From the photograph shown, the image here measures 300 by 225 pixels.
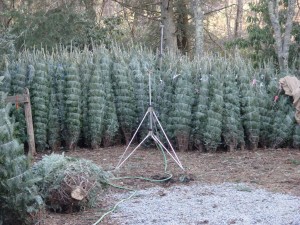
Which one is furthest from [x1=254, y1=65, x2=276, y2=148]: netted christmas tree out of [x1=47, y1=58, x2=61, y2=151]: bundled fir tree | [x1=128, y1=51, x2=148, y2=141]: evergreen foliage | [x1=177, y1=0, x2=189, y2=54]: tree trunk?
[x1=177, y1=0, x2=189, y2=54]: tree trunk

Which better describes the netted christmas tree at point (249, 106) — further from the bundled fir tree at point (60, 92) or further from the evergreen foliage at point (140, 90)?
the bundled fir tree at point (60, 92)

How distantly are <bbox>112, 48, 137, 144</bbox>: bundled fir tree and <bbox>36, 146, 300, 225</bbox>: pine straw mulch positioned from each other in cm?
42

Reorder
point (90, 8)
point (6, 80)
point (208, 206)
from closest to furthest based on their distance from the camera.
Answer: point (208, 206), point (6, 80), point (90, 8)

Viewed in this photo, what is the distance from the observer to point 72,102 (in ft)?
26.9

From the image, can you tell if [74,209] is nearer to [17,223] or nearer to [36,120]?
[17,223]

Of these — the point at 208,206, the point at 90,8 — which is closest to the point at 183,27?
the point at 90,8

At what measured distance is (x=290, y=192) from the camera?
557 centimetres

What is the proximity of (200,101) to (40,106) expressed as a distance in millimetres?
2408

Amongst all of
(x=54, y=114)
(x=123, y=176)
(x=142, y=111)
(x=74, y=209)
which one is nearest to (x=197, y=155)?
(x=142, y=111)

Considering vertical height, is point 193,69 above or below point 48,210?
above

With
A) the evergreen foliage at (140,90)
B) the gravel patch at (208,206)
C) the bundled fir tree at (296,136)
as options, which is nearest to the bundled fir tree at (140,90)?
the evergreen foliage at (140,90)

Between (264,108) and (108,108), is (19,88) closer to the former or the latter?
(108,108)

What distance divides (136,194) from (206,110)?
2668 millimetres

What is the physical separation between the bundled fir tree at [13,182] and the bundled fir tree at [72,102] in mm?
4067
